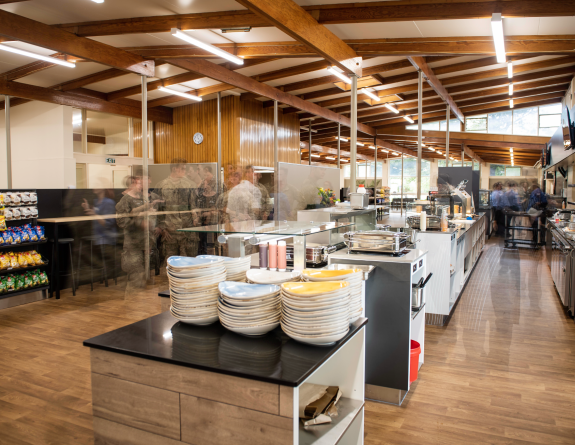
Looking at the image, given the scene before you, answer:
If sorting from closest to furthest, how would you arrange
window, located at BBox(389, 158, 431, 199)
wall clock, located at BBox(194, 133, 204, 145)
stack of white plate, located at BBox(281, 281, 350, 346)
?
stack of white plate, located at BBox(281, 281, 350, 346)
wall clock, located at BBox(194, 133, 204, 145)
window, located at BBox(389, 158, 431, 199)

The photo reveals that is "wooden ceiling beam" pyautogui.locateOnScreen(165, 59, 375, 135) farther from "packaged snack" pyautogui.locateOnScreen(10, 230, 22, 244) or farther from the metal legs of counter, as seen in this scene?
the metal legs of counter

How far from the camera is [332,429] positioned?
1820 millimetres

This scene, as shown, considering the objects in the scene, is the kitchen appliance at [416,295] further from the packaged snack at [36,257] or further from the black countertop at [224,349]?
the packaged snack at [36,257]

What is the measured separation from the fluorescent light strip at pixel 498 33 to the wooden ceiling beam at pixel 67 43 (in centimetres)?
517

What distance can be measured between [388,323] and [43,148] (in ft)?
29.5

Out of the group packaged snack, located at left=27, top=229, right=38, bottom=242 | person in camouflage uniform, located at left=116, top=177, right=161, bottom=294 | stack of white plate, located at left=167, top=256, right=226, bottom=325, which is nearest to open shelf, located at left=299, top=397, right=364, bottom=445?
stack of white plate, located at left=167, top=256, right=226, bottom=325

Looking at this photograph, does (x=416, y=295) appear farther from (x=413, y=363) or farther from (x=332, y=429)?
(x=332, y=429)

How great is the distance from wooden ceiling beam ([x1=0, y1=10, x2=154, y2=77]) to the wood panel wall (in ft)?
12.1

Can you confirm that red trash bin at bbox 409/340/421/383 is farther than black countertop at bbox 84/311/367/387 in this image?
Yes

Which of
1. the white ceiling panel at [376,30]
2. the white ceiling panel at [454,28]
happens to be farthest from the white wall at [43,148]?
the white ceiling panel at [454,28]

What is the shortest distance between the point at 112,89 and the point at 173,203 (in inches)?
165

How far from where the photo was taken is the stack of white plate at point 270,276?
196cm

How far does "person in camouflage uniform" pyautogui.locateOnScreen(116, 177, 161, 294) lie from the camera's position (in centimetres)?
592

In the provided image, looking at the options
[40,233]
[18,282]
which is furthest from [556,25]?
[18,282]
